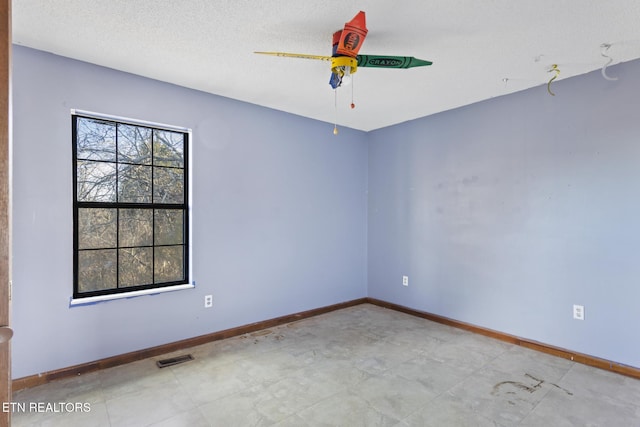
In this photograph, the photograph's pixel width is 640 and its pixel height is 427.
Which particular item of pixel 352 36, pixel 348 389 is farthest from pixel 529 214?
pixel 352 36

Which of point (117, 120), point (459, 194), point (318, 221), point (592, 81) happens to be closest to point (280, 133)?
point (318, 221)

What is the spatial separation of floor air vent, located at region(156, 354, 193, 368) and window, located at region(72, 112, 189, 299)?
2.05ft

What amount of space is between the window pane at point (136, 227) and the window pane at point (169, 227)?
0.06 m

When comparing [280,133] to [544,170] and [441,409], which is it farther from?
[441,409]

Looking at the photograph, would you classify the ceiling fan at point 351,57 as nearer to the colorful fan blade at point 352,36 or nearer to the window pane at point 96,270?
the colorful fan blade at point 352,36

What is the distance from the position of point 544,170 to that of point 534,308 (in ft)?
4.17

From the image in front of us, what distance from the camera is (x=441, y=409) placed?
6.72 feet

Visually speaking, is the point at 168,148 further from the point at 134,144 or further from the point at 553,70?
the point at 553,70

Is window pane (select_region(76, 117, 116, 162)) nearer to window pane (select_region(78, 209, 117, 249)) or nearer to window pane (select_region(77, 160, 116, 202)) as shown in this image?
window pane (select_region(77, 160, 116, 202))

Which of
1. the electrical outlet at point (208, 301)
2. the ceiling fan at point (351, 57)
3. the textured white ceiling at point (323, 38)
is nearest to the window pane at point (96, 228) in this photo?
the electrical outlet at point (208, 301)

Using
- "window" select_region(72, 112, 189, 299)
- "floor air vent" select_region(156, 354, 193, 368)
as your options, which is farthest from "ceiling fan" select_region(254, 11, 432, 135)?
"floor air vent" select_region(156, 354, 193, 368)

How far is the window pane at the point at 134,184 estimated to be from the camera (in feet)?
8.82

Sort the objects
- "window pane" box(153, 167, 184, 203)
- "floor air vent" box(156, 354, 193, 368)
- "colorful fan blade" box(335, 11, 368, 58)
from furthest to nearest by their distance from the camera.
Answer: "window pane" box(153, 167, 184, 203), "floor air vent" box(156, 354, 193, 368), "colorful fan blade" box(335, 11, 368, 58)

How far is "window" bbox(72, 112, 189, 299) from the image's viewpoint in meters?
2.53
